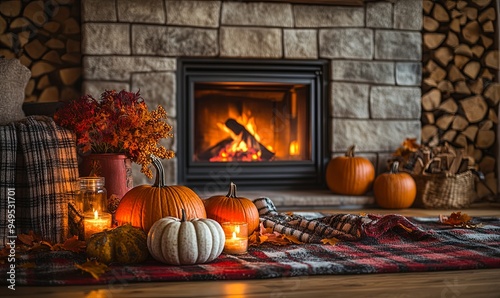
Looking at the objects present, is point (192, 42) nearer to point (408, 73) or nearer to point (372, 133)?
point (372, 133)

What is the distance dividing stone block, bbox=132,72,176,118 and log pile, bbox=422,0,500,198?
1750mm

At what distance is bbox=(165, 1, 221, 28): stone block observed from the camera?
4078 mm

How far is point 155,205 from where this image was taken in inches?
88.4

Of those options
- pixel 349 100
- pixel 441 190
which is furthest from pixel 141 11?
pixel 441 190

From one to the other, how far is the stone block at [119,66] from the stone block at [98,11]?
0.76ft

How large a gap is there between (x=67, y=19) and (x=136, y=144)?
6.45 ft

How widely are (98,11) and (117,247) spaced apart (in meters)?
2.28

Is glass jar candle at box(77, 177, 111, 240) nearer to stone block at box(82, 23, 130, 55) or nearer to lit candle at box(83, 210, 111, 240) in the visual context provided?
lit candle at box(83, 210, 111, 240)

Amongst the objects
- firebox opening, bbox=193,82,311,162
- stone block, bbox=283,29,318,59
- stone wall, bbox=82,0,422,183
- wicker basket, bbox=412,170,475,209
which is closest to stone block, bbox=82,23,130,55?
stone wall, bbox=82,0,422,183

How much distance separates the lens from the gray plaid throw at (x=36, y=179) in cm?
238

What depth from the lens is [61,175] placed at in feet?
8.02

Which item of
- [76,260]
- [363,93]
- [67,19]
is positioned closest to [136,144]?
[76,260]

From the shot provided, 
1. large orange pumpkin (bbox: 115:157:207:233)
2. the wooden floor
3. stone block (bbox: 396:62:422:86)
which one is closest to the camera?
the wooden floor

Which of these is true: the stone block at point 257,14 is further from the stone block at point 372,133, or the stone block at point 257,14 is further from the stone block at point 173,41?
the stone block at point 372,133
